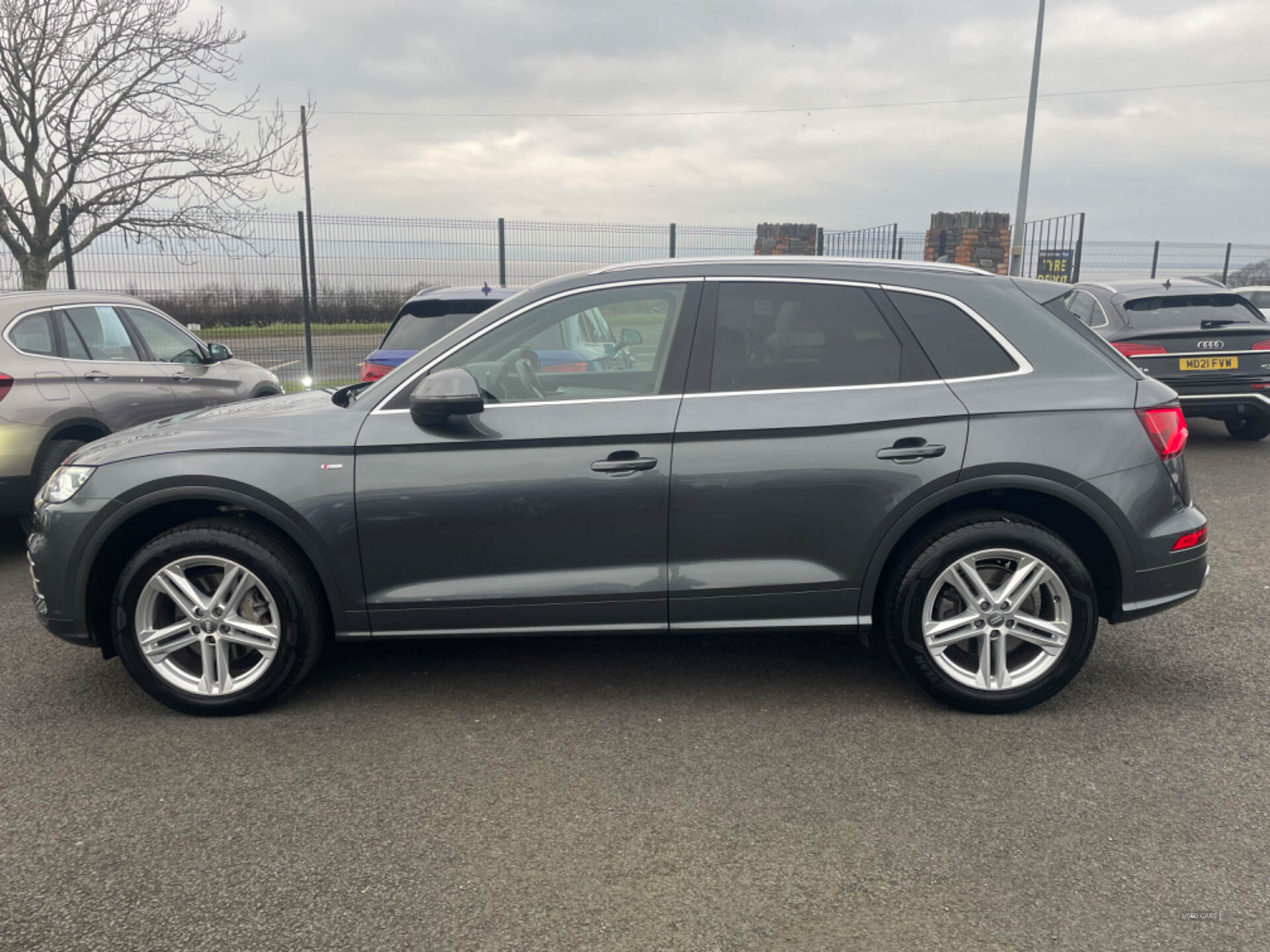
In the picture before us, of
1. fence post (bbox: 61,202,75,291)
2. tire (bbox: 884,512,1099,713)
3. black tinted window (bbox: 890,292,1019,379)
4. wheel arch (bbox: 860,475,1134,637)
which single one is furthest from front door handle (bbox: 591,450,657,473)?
fence post (bbox: 61,202,75,291)

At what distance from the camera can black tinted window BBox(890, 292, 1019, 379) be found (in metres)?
3.71

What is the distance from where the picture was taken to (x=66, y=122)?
579 inches

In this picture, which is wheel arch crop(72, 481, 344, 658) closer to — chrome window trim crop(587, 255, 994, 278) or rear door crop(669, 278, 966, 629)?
rear door crop(669, 278, 966, 629)

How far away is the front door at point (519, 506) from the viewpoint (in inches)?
142

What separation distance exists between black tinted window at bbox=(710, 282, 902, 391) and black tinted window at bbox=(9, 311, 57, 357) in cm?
480

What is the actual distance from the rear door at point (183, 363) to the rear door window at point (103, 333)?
0.15 meters

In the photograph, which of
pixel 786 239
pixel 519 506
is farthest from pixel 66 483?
pixel 786 239

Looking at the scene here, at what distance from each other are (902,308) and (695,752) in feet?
6.18

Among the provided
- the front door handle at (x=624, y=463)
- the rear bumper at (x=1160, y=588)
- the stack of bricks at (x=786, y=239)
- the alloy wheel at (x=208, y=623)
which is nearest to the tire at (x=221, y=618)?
the alloy wheel at (x=208, y=623)

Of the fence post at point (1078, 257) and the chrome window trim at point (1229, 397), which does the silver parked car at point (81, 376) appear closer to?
the chrome window trim at point (1229, 397)

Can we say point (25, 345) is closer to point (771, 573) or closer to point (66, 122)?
point (771, 573)

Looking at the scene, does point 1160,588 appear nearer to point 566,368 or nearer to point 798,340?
point 798,340

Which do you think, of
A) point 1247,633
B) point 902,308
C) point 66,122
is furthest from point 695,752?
point 66,122

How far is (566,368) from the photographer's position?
12.9 ft
